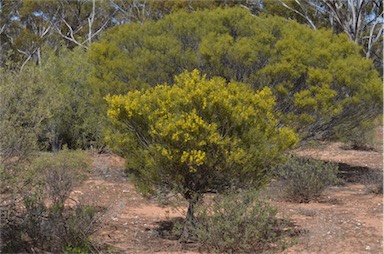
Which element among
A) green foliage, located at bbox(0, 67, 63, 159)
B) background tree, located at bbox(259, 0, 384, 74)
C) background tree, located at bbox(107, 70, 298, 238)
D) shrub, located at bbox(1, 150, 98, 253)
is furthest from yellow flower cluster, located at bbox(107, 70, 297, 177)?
background tree, located at bbox(259, 0, 384, 74)

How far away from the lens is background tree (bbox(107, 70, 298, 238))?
245 inches

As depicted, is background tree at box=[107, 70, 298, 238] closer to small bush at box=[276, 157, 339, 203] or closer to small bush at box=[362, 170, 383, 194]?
small bush at box=[276, 157, 339, 203]

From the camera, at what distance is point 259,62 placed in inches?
460

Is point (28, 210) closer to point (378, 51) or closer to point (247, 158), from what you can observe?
point (247, 158)

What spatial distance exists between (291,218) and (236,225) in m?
2.41

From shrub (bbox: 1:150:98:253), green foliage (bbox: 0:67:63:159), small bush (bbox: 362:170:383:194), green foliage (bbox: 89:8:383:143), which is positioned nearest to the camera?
green foliage (bbox: 0:67:63:159)

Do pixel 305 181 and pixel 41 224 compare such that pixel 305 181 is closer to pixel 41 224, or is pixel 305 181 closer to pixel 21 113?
pixel 41 224

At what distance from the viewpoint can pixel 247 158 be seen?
641 cm

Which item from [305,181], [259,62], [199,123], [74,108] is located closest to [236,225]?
[199,123]

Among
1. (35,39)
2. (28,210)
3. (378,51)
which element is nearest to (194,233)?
(28,210)

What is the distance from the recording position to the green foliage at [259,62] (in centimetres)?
1138

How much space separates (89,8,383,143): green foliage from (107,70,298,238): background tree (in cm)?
461

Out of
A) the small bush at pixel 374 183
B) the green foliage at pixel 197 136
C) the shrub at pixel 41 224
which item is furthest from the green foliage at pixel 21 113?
the small bush at pixel 374 183

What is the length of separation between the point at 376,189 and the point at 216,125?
5.68 m
